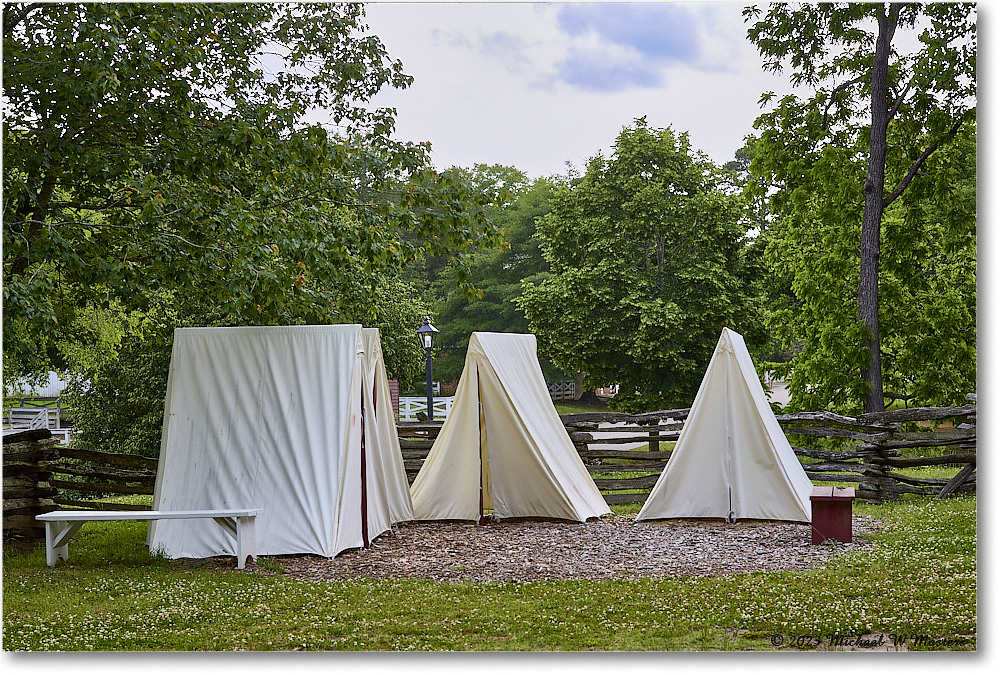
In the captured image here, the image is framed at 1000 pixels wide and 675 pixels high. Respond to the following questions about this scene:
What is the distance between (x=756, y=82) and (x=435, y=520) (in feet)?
22.0

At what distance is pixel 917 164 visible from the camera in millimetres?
9930

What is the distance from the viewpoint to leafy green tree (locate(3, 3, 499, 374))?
5871mm

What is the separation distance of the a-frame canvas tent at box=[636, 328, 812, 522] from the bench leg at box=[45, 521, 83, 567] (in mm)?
4860

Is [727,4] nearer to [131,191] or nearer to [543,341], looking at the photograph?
[131,191]

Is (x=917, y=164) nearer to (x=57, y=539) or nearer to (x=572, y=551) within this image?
(x=572, y=551)

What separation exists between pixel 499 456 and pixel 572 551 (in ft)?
5.27

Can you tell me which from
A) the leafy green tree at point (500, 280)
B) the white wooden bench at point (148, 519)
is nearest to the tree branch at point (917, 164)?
the white wooden bench at point (148, 519)

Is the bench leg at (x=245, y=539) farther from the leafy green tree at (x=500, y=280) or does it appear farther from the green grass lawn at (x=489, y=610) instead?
the leafy green tree at (x=500, y=280)

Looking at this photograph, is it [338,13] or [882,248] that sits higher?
[338,13]

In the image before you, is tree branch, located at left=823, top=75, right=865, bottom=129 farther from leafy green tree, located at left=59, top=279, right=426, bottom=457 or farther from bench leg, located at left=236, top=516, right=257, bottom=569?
bench leg, located at left=236, top=516, right=257, bottom=569

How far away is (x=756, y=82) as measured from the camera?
10930 millimetres

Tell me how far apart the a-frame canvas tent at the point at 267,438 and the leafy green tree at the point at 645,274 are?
873 cm

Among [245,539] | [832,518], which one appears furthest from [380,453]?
[832,518]

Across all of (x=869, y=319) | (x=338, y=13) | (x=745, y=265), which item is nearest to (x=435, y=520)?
(x=338, y=13)
